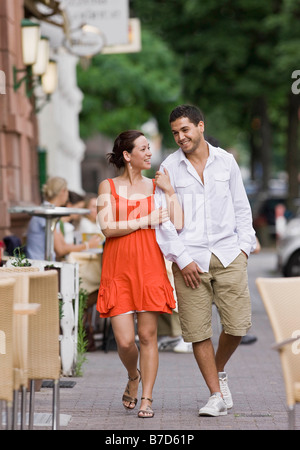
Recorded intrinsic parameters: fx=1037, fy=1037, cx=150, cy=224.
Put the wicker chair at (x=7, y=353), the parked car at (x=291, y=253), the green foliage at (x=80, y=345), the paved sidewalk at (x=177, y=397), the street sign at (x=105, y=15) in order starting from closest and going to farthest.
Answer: the wicker chair at (x=7, y=353)
the paved sidewalk at (x=177, y=397)
the green foliage at (x=80, y=345)
the street sign at (x=105, y=15)
the parked car at (x=291, y=253)

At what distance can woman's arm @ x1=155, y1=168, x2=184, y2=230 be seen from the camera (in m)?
6.55

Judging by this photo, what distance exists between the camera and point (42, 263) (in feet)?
26.7

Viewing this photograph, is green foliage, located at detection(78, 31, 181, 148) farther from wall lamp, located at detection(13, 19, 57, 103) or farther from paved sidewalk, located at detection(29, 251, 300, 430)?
paved sidewalk, located at detection(29, 251, 300, 430)

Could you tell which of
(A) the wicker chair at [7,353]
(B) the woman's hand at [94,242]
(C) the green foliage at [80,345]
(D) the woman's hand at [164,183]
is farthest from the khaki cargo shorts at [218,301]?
(B) the woman's hand at [94,242]

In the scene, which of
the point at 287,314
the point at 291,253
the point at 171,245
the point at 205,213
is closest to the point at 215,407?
the point at 171,245

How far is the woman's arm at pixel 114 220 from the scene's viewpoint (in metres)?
6.48

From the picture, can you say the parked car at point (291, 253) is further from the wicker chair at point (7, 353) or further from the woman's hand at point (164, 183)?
the wicker chair at point (7, 353)

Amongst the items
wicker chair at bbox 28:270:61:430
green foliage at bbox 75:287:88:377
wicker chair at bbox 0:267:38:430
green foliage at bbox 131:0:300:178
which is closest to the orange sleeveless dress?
wicker chair at bbox 28:270:61:430

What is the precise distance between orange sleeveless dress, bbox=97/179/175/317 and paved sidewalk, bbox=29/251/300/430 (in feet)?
2.29

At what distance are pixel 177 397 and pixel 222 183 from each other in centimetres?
175

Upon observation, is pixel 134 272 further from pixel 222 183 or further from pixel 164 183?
pixel 222 183

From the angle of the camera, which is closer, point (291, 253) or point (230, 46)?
point (291, 253)

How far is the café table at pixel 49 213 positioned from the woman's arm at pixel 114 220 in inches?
89.7

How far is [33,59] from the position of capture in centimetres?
1350
